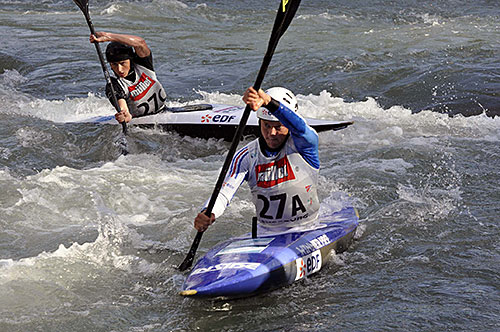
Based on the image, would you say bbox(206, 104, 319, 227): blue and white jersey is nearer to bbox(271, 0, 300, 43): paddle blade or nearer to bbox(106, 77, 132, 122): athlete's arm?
bbox(271, 0, 300, 43): paddle blade

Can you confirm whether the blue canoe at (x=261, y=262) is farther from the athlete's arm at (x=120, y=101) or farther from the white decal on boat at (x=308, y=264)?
the athlete's arm at (x=120, y=101)

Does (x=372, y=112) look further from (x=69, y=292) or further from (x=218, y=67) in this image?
(x=69, y=292)

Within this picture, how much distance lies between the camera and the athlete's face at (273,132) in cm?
464

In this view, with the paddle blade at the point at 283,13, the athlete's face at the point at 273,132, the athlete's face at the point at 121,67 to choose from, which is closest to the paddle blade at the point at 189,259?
the athlete's face at the point at 273,132

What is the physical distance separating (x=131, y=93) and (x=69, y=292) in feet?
14.0

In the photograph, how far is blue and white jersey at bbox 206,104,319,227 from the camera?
471 centimetres

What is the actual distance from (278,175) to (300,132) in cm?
41

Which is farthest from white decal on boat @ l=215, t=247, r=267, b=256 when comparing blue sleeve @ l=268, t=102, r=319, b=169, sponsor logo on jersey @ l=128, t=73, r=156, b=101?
sponsor logo on jersey @ l=128, t=73, r=156, b=101

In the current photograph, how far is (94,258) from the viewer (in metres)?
5.30

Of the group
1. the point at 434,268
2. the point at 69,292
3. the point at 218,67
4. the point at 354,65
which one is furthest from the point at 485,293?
the point at 218,67

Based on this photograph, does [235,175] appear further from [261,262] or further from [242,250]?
[261,262]

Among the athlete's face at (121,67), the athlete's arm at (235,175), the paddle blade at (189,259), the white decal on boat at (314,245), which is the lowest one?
the paddle blade at (189,259)

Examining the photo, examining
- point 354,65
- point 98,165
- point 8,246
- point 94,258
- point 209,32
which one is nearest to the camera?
point 94,258

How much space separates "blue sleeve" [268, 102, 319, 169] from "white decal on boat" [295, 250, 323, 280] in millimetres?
654
